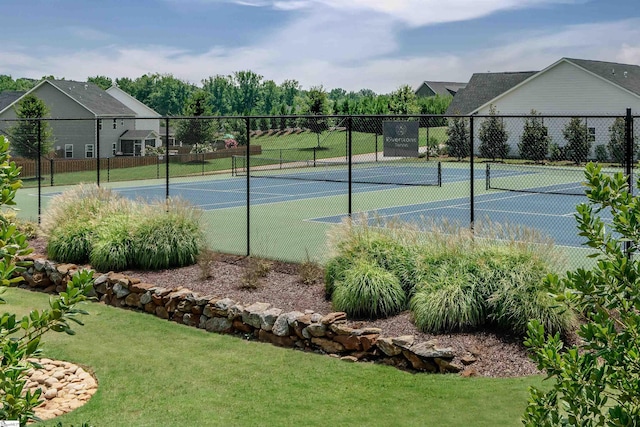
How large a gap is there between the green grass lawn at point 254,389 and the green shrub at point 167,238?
9.68 ft

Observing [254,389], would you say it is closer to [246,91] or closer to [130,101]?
[130,101]

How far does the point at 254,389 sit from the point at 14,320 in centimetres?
518

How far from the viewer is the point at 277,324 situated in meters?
9.91

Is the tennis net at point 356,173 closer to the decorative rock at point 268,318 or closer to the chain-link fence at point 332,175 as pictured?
the chain-link fence at point 332,175

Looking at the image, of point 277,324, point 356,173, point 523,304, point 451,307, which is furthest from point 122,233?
point 356,173

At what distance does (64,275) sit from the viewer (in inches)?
502

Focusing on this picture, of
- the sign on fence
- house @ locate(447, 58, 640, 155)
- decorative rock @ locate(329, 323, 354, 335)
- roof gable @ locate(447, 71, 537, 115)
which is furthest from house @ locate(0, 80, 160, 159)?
decorative rock @ locate(329, 323, 354, 335)

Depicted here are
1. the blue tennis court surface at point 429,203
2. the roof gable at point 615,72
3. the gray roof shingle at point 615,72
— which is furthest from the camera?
the gray roof shingle at point 615,72

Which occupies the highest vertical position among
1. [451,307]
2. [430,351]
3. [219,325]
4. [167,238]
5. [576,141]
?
[576,141]

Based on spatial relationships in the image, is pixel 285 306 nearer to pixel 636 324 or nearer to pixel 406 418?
pixel 406 418

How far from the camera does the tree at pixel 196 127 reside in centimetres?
4919

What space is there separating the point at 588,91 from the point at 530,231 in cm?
4138

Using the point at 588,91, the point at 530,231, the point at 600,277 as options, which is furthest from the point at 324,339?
the point at 588,91

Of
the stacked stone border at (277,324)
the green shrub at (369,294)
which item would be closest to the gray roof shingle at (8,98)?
the stacked stone border at (277,324)
